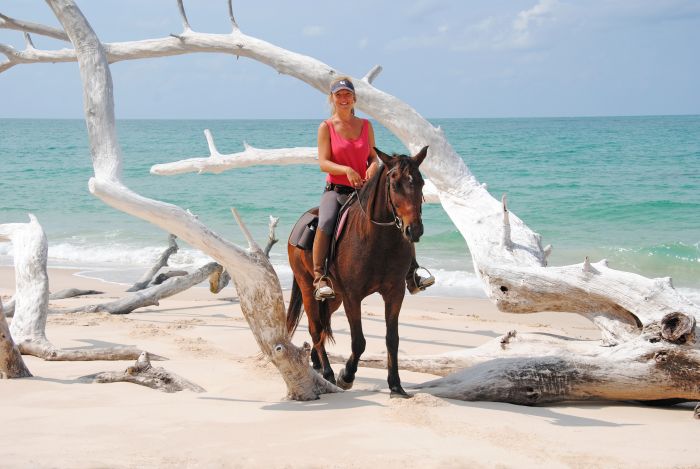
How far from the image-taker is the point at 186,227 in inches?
223

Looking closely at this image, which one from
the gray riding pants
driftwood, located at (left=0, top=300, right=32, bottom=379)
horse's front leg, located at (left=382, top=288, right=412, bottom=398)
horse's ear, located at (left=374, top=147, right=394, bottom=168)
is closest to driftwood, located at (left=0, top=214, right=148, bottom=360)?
driftwood, located at (left=0, top=300, right=32, bottom=379)

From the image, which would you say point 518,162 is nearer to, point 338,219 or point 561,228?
point 561,228

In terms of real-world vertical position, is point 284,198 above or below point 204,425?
above

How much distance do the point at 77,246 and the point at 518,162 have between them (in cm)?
2745

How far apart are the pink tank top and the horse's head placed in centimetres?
82

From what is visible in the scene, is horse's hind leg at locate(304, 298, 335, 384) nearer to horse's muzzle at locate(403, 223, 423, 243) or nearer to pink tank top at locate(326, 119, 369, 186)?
pink tank top at locate(326, 119, 369, 186)

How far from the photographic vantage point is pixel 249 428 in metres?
5.18

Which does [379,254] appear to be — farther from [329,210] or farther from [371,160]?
[371,160]

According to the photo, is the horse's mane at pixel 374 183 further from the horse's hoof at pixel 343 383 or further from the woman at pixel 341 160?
the horse's hoof at pixel 343 383

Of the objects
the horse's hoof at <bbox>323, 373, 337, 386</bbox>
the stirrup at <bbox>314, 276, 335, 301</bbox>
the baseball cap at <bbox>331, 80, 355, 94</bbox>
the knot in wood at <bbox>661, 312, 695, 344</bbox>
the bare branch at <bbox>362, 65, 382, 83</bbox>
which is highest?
the bare branch at <bbox>362, 65, 382, 83</bbox>

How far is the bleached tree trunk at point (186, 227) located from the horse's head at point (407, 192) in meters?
0.97

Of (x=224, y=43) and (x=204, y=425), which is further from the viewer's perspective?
(x=224, y=43)

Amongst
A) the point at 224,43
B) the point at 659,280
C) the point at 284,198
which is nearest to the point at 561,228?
the point at 284,198

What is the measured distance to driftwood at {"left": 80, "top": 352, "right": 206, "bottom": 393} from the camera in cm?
637
